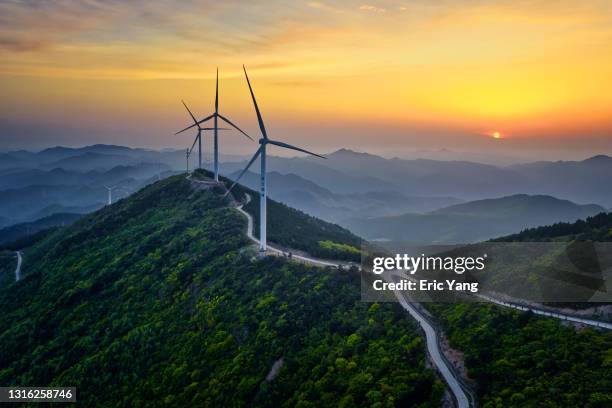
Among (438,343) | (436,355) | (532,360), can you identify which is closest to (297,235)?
(438,343)

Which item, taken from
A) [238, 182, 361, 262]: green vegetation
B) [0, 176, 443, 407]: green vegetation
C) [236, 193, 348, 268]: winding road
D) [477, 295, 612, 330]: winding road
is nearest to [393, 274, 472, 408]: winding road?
[0, 176, 443, 407]: green vegetation

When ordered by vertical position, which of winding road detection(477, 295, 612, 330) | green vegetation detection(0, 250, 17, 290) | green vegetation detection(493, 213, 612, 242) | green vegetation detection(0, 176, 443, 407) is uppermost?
green vegetation detection(493, 213, 612, 242)

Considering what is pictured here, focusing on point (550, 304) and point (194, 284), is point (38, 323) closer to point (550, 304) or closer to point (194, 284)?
point (194, 284)

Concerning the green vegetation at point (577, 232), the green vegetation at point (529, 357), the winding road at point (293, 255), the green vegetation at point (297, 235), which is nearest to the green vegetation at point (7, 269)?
the green vegetation at point (297, 235)

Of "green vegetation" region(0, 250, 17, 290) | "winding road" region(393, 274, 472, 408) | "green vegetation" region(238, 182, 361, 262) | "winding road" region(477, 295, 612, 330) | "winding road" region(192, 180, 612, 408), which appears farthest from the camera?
"green vegetation" region(0, 250, 17, 290)

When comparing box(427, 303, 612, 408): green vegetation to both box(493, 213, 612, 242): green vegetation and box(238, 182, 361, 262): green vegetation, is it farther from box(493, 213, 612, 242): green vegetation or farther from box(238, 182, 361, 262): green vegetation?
box(238, 182, 361, 262): green vegetation

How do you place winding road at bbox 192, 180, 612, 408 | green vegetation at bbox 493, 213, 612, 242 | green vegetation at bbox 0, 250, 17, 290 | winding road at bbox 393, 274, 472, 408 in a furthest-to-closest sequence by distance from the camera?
green vegetation at bbox 0, 250, 17, 290, green vegetation at bbox 493, 213, 612, 242, winding road at bbox 192, 180, 612, 408, winding road at bbox 393, 274, 472, 408
